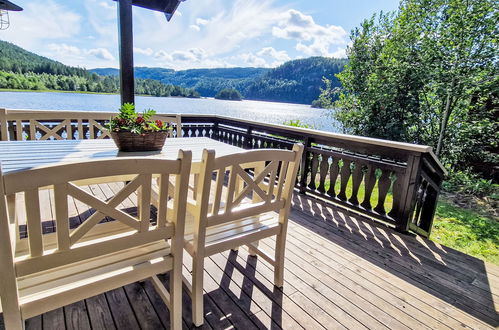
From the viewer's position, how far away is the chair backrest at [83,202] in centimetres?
81

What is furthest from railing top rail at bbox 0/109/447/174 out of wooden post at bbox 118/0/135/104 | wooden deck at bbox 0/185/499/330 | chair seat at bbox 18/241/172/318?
chair seat at bbox 18/241/172/318

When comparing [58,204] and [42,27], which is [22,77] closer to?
[42,27]

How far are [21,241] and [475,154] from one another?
764cm

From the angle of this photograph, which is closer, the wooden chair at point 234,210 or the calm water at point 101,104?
the wooden chair at point 234,210

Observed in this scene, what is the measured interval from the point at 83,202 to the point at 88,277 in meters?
0.39

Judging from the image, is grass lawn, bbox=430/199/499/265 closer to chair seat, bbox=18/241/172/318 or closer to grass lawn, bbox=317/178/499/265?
grass lawn, bbox=317/178/499/265

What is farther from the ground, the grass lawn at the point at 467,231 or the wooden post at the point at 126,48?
the wooden post at the point at 126,48

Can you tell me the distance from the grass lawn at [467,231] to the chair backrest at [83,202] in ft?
10.5

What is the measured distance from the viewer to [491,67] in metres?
5.34

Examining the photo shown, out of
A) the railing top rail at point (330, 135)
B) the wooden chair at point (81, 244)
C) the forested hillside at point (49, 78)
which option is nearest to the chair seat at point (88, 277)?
the wooden chair at point (81, 244)

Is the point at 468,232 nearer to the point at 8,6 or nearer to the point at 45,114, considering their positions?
the point at 45,114

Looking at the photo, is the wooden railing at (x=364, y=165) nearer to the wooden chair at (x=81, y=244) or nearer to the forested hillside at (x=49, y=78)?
the wooden chair at (x=81, y=244)

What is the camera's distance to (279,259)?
1707 mm

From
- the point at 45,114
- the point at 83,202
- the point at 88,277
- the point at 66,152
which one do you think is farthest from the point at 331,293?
the point at 45,114
